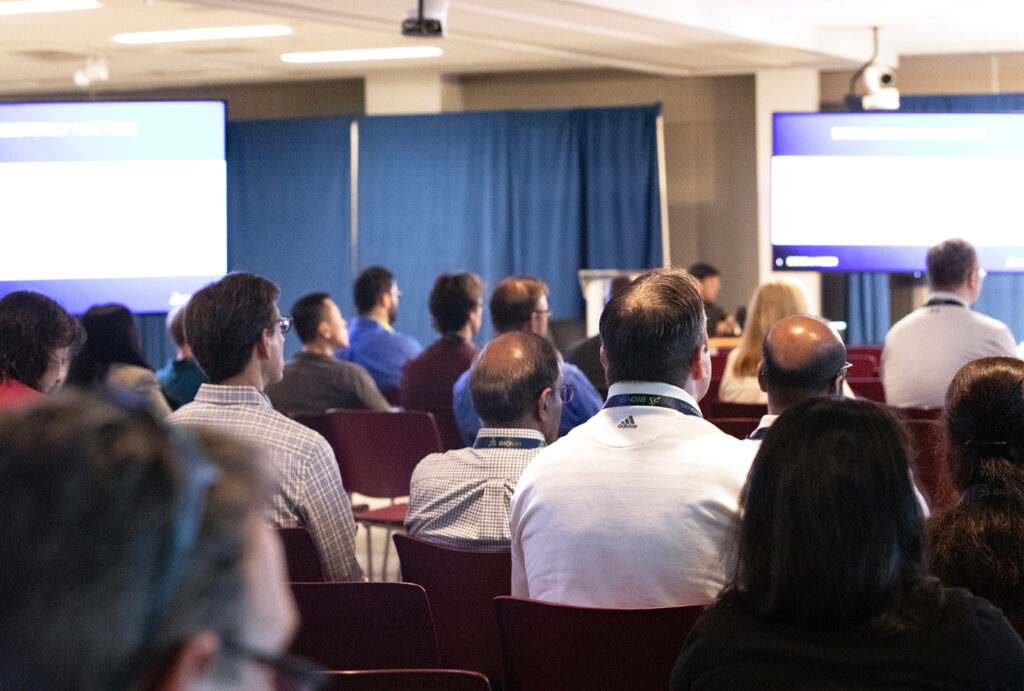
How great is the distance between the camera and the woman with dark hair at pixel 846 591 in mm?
1265

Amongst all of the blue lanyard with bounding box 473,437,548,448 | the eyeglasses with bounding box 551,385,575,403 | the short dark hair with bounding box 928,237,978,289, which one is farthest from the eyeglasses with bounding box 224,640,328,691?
the short dark hair with bounding box 928,237,978,289

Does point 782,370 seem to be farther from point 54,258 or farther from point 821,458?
point 54,258

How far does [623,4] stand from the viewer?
6648mm

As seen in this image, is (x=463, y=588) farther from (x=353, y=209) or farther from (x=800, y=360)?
(x=353, y=209)

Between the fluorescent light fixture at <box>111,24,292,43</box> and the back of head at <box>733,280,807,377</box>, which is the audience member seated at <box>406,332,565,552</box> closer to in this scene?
the back of head at <box>733,280,807,377</box>

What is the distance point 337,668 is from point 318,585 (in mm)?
173

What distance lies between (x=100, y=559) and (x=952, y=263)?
15.2 feet

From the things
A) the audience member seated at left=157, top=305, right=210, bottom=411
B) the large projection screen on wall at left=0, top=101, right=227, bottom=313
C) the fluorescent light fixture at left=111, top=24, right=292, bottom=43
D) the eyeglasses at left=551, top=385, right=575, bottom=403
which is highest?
the fluorescent light fixture at left=111, top=24, right=292, bottom=43

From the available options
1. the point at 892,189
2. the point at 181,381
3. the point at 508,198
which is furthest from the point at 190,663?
the point at 508,198

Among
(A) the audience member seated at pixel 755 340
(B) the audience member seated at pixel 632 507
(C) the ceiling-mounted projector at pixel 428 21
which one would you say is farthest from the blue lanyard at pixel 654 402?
(C) the ceiling-mounted projector at pixel 428 21

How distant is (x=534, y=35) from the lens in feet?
24.9

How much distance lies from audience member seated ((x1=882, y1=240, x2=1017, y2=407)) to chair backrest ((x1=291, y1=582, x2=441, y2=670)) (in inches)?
136

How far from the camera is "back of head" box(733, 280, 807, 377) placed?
4.44 meters

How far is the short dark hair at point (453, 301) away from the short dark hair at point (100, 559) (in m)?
4.12
